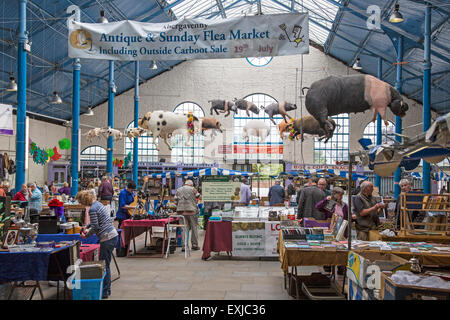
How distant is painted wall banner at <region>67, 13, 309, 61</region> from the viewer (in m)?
4.99

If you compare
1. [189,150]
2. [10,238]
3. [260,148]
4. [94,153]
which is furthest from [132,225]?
[94,153]

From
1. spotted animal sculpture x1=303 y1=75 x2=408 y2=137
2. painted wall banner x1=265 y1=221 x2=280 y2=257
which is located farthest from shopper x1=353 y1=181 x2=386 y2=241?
painted wall banner x1=265 y1=221 x2=280 y2=257

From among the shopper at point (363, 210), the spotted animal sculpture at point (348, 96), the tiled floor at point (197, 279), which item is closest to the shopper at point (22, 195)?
the tiled floor at point (197, 279)

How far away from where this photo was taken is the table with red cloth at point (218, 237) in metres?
7.97

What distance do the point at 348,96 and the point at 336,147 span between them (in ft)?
72.2

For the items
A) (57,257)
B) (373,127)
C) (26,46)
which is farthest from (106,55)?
(373,127)

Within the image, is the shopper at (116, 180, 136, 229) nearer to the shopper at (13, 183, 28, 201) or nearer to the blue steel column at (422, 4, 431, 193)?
the shopper at (13, 183, 28, 201)

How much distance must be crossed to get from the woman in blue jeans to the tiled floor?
0.38 metres

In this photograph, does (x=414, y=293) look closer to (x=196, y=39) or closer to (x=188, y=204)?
(x=196, y=39)

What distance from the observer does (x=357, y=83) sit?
5.71m

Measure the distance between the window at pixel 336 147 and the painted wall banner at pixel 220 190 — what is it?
1874 centimetres

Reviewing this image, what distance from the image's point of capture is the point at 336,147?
27141mm

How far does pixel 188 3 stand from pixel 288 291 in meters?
18.5
